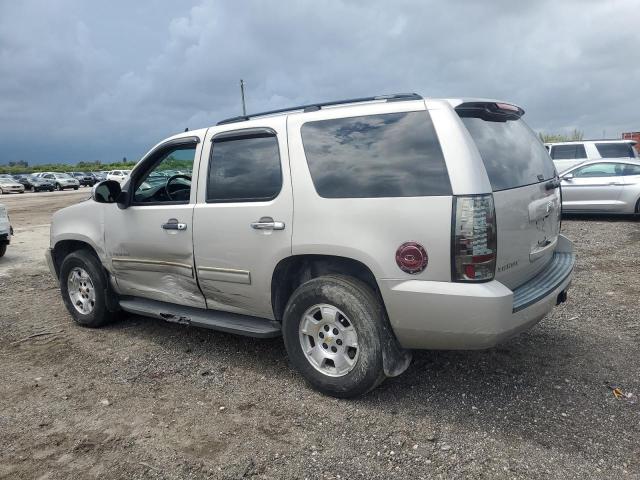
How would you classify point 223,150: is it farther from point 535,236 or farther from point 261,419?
point 535,236

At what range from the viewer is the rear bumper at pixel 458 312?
3.01 meters

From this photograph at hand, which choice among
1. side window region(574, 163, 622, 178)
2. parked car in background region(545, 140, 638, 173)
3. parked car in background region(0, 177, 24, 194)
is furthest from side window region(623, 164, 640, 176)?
parked car in background region(0, 177, 24, 194)

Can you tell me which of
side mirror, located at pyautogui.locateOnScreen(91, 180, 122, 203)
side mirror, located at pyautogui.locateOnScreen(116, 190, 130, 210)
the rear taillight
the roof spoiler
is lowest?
the rear taillight

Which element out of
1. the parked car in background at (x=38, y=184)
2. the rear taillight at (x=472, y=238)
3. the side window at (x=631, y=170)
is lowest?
the parked car in background at (x=38, y=184)

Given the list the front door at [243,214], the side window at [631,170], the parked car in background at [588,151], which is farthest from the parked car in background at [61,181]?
the front door at [243,214]

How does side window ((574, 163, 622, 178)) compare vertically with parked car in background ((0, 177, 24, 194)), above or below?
above

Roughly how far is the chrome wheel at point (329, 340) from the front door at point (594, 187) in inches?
416

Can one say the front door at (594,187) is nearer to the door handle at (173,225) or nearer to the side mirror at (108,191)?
the door handle at (173,225)

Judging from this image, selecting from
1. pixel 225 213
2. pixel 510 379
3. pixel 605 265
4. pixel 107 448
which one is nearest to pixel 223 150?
pixel 225 213

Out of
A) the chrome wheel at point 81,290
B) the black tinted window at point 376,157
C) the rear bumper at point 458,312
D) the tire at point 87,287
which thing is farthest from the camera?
the chrome wheel at point 81,290

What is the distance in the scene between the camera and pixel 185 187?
15.1 feet

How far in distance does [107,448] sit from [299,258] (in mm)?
1682

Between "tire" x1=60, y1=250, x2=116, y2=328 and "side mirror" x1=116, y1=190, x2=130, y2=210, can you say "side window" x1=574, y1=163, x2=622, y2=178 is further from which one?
"tire" x1=60, y1=250, x2=116, y2=328

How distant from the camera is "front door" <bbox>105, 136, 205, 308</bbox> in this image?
170 inches
